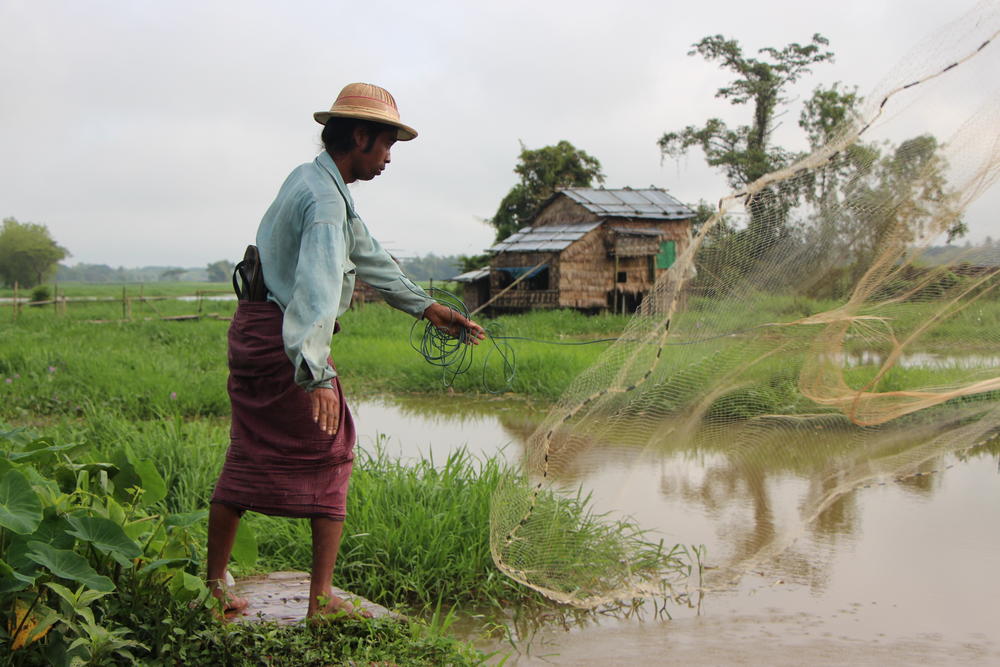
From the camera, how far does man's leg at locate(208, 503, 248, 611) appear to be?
2.20m

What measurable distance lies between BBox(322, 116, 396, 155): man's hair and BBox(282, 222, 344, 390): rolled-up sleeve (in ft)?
0.88

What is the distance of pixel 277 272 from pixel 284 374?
255 millimetres

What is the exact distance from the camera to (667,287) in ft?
7.61

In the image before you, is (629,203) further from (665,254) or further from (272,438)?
(272,438)

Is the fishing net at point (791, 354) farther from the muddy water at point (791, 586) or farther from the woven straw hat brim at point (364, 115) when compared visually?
the woven straw hat brim at point (364, 115)

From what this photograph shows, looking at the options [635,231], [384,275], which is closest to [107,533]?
[384,275]

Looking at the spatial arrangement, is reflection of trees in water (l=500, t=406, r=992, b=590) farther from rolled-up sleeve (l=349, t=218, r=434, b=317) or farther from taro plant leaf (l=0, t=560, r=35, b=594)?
taro plant leaf (l=0, t=560, r=35, b=594)

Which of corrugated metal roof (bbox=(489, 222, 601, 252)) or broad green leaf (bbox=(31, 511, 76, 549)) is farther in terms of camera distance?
corrugated metal roof (bbox=(489, 222, 601, 252))

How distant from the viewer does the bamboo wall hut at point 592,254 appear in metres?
17.9

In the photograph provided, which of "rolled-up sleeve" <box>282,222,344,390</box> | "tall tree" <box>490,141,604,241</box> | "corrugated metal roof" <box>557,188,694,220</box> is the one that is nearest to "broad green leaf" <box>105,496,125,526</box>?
"rolled-up sleeve" <box>282,222,344,390</box>

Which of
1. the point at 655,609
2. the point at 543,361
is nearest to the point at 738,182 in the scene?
the point at 543,361

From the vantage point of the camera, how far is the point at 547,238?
18.7 meters

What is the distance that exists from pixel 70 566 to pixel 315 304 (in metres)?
0.76

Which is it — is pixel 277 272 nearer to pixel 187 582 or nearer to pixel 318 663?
pixel 187 582
